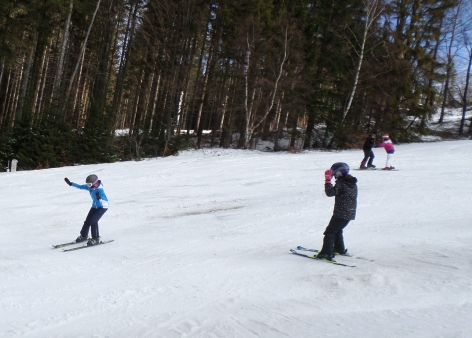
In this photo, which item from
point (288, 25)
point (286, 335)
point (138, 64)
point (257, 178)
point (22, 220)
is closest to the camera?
point (286, 335)

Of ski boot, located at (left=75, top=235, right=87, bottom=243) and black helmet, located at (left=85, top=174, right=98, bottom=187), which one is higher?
black helmet, located at (left=85, top=174, right=98, bottom=187)

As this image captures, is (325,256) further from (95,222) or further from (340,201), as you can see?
(95,222)

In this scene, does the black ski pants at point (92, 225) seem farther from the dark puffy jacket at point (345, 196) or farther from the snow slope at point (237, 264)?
the dark puffy jacket at point (345, 196)

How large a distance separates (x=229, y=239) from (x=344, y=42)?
919 inches

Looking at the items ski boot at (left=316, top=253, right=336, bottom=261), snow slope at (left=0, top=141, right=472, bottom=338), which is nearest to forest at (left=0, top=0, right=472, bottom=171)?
snow slope at (left=0, top=141, right=472, bottom=338)

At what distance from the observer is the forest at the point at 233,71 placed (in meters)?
23.8

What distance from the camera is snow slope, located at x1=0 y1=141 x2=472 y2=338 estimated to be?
4.58m

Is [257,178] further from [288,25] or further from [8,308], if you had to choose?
[288,25]

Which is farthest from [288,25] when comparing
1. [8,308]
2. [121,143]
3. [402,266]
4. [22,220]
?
[8,308]

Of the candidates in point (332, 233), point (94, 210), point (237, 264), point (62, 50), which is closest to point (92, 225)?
point (94, 210)

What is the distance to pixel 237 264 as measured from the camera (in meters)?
6.82

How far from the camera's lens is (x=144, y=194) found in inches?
543

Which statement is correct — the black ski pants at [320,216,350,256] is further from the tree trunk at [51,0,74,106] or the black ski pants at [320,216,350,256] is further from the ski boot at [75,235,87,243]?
the tree trunk at [51,0,74,106]

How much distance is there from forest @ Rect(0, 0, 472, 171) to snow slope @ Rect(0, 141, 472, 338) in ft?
36.2
